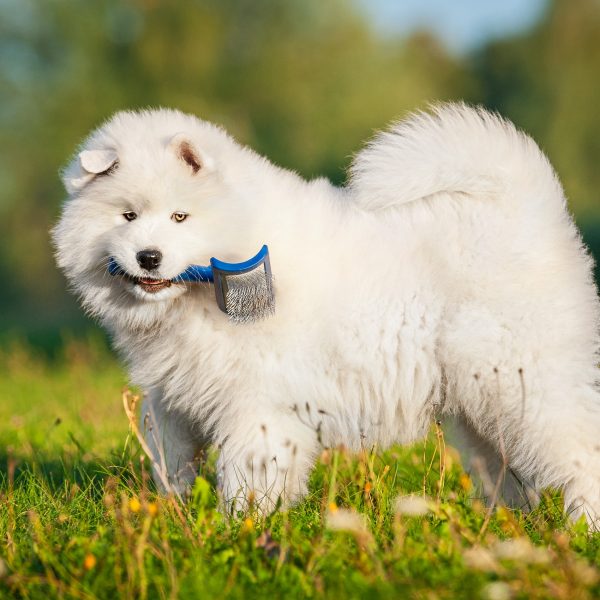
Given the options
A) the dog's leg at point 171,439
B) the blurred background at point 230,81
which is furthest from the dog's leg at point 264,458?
the blurred background at point 230,81

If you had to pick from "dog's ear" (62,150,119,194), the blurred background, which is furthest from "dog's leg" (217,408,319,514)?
the blurred background

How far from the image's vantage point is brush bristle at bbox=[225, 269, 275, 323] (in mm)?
3441

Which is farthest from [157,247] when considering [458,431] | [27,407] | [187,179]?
[27,407]

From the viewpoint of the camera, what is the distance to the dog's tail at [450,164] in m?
3.70

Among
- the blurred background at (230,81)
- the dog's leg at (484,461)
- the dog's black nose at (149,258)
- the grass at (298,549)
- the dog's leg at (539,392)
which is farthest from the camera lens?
the blurred background at (230,81)

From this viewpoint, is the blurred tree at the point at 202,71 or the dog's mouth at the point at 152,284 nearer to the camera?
the dog's mouth at the point at 152,284

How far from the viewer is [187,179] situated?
3.51m

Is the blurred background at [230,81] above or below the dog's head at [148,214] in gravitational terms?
above

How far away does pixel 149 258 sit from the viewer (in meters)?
3.38

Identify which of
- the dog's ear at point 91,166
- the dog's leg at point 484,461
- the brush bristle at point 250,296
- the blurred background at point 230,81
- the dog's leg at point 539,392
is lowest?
the dog's leg at point 484,461

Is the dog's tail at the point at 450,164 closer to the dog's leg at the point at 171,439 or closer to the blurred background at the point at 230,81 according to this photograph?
the dog's leg at the point at 171,439

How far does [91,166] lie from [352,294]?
1186mm

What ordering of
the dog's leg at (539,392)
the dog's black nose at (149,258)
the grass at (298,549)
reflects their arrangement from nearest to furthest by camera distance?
the grass at (298,549)
the dog's black nose at (149,258)
the dog's leg at (539,392)

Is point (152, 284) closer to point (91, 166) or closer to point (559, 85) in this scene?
point (91, 166)
